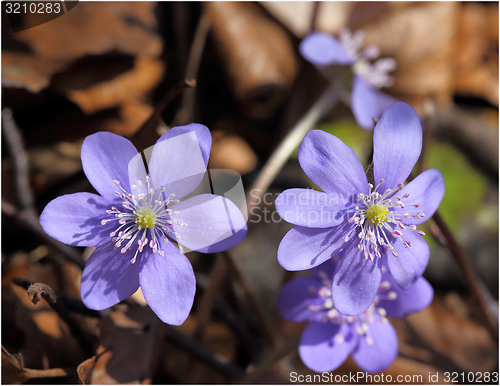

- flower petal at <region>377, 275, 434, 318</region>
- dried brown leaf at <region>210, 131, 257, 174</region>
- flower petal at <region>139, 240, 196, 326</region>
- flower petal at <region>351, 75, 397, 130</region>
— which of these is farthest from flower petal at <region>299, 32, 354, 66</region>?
flower petal at <region>139, 240, 196, 326</region>

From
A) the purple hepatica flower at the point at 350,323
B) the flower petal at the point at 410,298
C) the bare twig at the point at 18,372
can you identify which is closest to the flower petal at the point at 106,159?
the bare twig at the point at 18,372

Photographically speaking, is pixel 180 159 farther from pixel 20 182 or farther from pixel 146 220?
pixel 20 182

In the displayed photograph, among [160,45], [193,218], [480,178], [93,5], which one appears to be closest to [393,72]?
[480,178]

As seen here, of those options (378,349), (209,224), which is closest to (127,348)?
(209,224)

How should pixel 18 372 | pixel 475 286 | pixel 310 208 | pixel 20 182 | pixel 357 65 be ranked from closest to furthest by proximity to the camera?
pixel 310 208 < pixel 18 372 < pixel 475 286 < pixel 20 182 < pixel 357 65

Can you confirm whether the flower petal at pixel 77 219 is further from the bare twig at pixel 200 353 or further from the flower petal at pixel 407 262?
the flower petal at pixel 407 262
